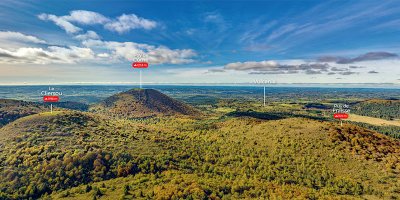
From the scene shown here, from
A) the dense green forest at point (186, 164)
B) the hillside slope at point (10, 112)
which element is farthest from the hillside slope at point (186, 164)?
the hillside slope at point (10, 112)

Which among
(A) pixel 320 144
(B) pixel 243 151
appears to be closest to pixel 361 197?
(A) pixel 320 144

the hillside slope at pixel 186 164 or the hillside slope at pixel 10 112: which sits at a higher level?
the hillside slope at pixel 10 112

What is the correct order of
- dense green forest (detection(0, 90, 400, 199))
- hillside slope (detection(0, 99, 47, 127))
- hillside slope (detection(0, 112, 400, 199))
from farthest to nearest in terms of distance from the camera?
hillside slope (detection(0, 99, 47, 127)), hillside slope (detection(0, 112, 400, 199)), dense green forest (detection(0, 90, 400, 199))

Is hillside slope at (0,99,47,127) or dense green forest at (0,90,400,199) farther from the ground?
hillside slope at (0,99,47,127)

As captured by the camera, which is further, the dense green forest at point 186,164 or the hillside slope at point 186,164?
the hillside slope at point 186,164

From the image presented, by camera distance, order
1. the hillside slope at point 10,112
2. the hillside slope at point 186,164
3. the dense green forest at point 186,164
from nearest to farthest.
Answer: the dense green forest at point 186,164
the hillside slope at point 186,164
the hillside slope at point 10,112

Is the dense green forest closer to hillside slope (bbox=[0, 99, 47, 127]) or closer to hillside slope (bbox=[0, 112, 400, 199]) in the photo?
hillside slope (bbox=[0, 112, 400, 199])

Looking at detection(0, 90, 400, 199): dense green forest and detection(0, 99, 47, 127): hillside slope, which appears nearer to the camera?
detection(0, 90, 400, 199): dense green forest

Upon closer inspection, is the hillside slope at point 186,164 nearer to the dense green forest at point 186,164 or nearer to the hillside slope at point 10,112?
the dense green forest at point 186,164

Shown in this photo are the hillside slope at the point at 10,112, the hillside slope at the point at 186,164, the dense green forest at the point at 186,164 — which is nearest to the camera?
the dense green forest at the point at 186,164

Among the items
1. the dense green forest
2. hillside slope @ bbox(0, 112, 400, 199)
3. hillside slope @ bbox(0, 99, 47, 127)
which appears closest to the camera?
the dense green forest

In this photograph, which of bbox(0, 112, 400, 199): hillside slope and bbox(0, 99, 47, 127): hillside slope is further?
bbox(0, 99, 47, 127): hillside slope

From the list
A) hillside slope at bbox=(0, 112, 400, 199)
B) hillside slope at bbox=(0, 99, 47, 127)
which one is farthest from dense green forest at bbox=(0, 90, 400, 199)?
hillside slope at bbox=(0, 99, 47, 127)
